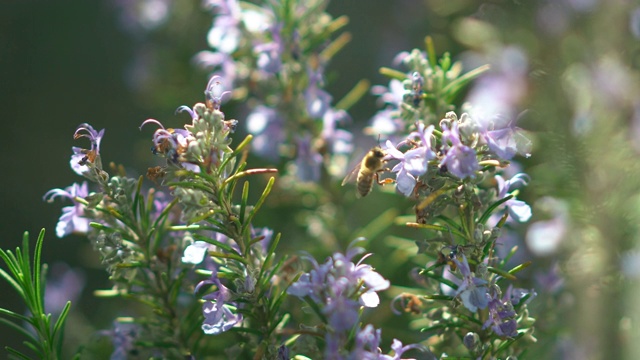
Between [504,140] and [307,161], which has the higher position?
[307,161]

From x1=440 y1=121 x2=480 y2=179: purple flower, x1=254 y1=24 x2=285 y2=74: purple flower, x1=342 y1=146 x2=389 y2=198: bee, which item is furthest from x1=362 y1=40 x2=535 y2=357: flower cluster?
x1=254 y1=24 x2=285 y2=74: purple flower

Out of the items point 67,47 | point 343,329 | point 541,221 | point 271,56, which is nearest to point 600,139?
point 541,221

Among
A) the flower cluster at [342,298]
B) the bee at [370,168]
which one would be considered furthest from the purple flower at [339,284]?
the bee at [370,168]

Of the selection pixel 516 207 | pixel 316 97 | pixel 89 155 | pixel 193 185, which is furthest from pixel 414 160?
pixel 316 97

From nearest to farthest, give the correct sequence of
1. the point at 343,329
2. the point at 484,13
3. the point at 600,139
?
1. the point at 343,329
2. the point at 600,139
3. the point at 484,13

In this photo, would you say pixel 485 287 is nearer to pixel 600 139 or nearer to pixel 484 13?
pixel 600 139

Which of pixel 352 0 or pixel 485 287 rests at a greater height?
pixel 352 0

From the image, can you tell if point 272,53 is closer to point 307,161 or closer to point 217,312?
point 307,161

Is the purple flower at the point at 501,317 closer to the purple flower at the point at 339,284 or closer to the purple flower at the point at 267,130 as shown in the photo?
the purple flower at the point at 339,284
